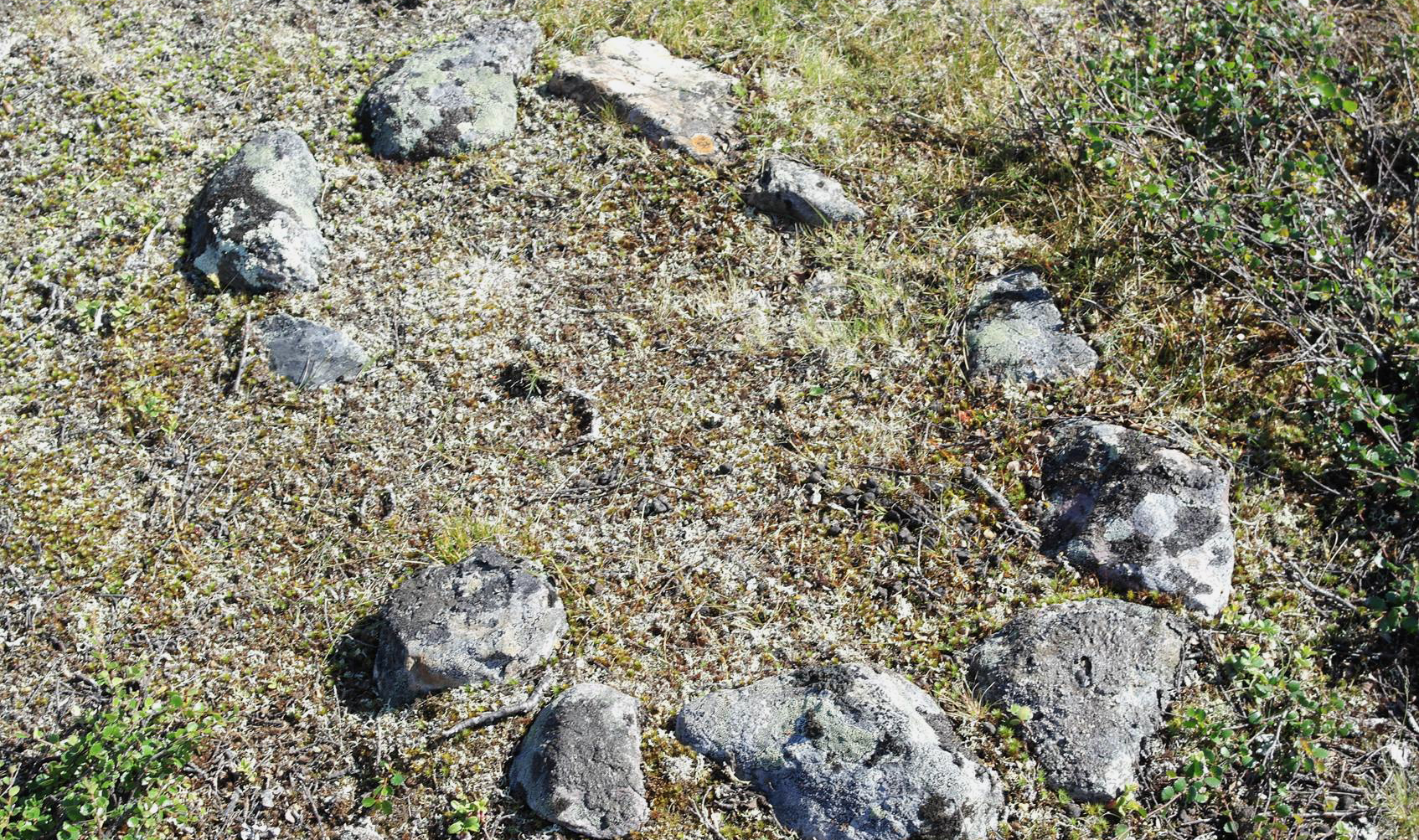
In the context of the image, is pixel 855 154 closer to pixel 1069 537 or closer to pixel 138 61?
pixel 1069 537

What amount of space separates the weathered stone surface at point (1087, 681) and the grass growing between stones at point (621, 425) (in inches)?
3.7

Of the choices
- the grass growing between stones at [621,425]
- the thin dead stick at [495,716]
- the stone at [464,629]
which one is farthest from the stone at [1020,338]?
the thin dead stick at [495,716]

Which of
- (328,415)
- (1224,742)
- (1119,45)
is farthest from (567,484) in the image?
(1119,45)

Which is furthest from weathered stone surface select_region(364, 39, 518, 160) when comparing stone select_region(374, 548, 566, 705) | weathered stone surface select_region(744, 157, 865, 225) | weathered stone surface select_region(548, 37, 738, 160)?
stone select_region(374, 548, 566, 705)

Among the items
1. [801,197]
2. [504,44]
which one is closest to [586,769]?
[801,197]

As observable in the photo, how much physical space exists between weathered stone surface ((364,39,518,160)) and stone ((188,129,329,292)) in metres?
0.53

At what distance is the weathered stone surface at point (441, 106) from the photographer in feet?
18.1

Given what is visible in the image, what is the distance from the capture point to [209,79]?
589 centimetres

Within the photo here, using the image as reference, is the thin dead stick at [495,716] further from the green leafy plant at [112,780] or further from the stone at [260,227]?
the stone at [260,227]

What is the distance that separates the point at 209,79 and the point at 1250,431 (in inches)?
232

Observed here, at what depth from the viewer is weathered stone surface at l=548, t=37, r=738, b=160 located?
218 inches

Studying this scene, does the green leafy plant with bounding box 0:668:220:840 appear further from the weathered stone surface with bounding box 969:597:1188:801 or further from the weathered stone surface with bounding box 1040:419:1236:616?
the weathered stone surface with bounding box 1040:419:1236:616

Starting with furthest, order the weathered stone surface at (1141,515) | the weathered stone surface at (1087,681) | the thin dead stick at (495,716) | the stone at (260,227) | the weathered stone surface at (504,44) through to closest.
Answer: the weathered stone surface at (504,44) → the stone at (260,227) → the weathered stone surface at (1141,515) → the thin dead stick at (495,716) → the weathered stone surface at (1087,681)

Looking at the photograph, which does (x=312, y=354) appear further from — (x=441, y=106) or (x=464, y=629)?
(x=464, y=629)
